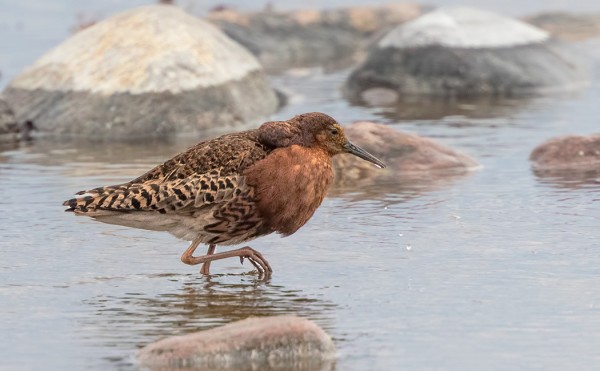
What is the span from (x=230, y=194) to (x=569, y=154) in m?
5.13

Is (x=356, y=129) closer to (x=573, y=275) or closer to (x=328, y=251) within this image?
(x=328, y=251)

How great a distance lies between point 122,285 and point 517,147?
21.2 ft

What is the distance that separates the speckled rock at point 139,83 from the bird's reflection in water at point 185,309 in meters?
6.44

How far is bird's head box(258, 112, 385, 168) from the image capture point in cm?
944

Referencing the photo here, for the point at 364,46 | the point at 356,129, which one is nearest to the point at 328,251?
the point at 356,129

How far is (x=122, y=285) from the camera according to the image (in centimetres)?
916

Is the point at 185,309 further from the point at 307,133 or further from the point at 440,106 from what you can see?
the point at 440,106

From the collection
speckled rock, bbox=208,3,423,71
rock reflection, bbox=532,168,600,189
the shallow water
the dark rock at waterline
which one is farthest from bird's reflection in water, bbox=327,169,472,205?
speckled rock, bbox=208,3,423,71

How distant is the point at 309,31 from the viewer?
24.4 m

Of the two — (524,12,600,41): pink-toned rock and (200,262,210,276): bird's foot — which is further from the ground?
(524,12,600,41): pink-toned rock

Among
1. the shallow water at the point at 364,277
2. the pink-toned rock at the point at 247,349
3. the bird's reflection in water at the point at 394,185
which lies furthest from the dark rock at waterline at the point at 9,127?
the pink-toned rock at the point at 247,349

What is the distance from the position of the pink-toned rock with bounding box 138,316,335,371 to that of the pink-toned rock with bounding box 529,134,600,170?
21.1ft

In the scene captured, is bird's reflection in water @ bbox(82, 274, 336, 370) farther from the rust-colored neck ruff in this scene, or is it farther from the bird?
the rust-colored neck ruff

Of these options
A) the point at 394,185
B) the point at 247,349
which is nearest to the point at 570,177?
the point at 394,185
